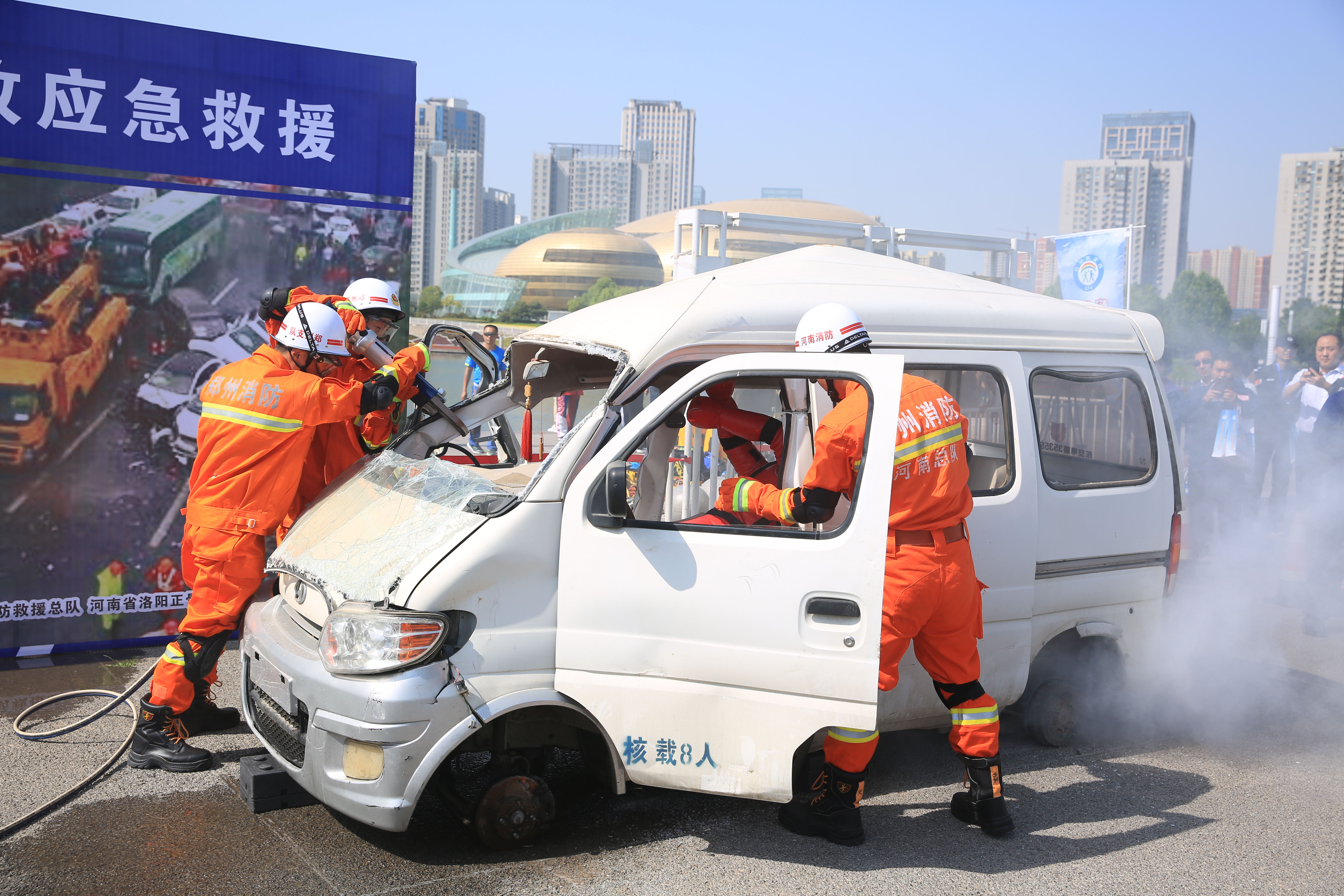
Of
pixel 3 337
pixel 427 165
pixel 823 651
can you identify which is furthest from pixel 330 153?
pixel 427 165

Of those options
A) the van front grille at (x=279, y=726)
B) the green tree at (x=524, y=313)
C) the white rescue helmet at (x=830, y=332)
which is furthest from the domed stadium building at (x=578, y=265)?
the van front grille at (x=279, y=726)

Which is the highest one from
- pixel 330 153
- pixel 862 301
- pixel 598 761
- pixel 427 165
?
pixel 427 165

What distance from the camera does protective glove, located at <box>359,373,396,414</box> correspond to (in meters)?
4.41

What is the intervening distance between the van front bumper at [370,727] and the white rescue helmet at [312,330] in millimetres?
1554

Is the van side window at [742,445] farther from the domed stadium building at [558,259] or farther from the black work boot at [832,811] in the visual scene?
the domed stadium building at [558,259]

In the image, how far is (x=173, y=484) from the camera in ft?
19.7

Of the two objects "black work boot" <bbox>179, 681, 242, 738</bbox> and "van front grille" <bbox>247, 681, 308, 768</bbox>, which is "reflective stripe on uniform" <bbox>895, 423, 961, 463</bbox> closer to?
"van front grille" <bbox>247, 681, 308, 768</bbox>

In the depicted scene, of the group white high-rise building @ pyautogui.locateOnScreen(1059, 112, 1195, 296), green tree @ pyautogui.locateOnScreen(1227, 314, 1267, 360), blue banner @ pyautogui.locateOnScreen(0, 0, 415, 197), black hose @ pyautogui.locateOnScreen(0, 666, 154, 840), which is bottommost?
black hose @ pyautogui.locateOnScreen(0, 666, 154, 840)

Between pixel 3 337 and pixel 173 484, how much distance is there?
119 centimetres

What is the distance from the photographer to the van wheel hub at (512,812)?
349 centimetres

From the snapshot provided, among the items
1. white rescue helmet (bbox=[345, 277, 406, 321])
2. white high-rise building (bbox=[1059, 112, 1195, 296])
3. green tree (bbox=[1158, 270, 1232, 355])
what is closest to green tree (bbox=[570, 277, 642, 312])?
white high-rise building (bbox=[1059, 112, 1195, 296])

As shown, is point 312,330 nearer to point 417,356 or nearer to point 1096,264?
point 417,356

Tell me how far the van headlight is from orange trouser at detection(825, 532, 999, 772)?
1446 mm

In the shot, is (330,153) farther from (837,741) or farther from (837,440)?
(837,741)
